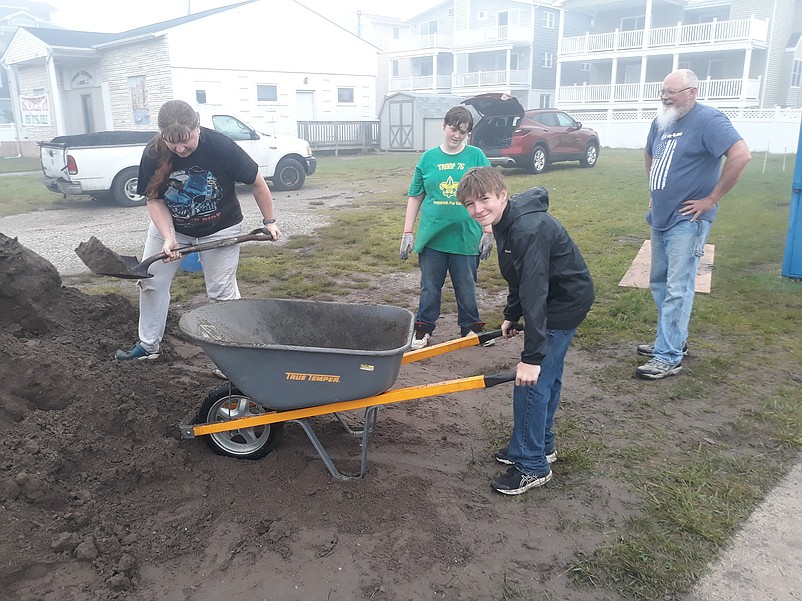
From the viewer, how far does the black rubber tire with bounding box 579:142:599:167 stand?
62.1ft

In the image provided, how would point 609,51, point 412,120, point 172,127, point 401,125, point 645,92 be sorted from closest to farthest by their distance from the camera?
1. point 172,127
2. point 412,120
3. point 401,125
4. point 645,92
5. point 609,51

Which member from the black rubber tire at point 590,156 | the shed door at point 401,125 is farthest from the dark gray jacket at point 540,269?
the shed door at point 401,125

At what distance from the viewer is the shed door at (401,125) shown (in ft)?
90.7

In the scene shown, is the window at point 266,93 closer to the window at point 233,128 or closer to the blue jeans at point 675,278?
the window at point 233,128

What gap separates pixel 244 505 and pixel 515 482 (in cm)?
137

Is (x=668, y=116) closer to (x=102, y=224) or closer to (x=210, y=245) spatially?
(x=210, y=245)

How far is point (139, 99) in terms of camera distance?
82.7ft

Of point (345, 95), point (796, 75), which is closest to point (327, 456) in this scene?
point (345, 95)

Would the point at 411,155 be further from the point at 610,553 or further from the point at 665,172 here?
the point at 610,553

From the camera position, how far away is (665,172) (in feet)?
15.2

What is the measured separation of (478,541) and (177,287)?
5.28 m

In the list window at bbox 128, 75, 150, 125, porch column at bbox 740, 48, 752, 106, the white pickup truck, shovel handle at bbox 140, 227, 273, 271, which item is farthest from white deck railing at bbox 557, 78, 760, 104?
shovel handle at bbox 140, 227, 273, 271

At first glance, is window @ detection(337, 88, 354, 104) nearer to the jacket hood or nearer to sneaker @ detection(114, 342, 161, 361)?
sneaker @ detection(114, 342, 161, 361)

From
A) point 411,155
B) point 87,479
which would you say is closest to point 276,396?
point 87,479
